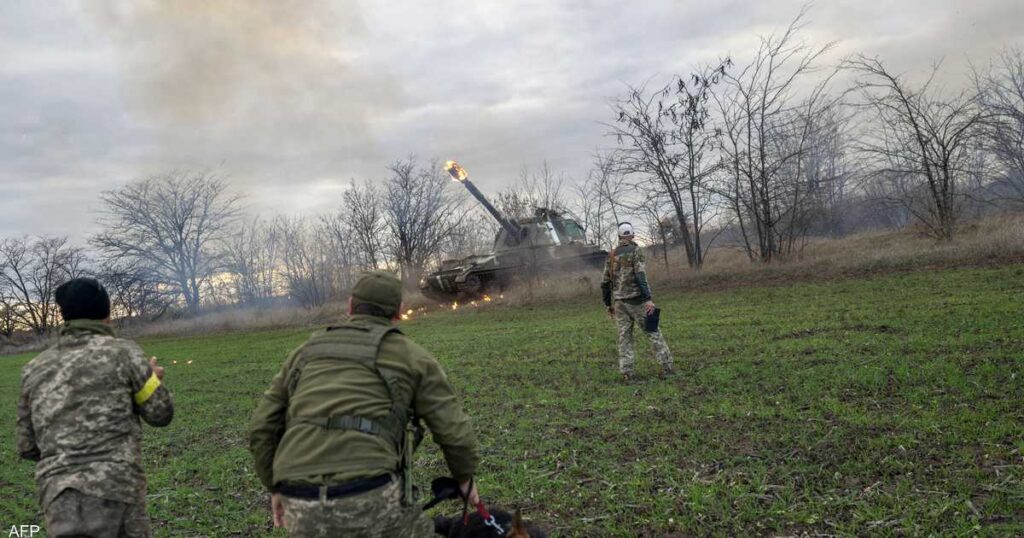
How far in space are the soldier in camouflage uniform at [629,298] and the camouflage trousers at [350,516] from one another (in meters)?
6.29

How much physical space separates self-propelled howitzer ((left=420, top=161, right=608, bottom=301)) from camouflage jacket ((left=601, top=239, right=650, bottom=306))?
52.4 ft

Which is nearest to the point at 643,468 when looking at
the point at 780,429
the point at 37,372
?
the point at 780,429

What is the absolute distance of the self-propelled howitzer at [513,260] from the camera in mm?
25062

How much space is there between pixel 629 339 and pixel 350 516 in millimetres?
6626

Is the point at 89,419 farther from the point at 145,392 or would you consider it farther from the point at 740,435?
the point at 740,435

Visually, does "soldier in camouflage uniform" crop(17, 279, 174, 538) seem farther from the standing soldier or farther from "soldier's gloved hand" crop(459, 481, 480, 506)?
"soldier's gloved hand" crop(459, 481, 480, 506)

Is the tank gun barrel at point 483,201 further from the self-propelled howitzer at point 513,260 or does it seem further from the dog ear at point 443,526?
the dog ear at point 443,526

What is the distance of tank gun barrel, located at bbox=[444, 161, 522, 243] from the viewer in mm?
24703

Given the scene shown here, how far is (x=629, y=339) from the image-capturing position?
8727 millimetres

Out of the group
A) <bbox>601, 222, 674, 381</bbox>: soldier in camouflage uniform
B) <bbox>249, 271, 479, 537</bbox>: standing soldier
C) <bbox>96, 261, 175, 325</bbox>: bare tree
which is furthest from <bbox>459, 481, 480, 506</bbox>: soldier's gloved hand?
<bbox>96, 261, 175, 325</bbox>: bare tree

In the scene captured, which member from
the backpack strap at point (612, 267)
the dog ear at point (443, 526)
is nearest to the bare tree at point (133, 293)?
the backpack strap at point (612, 267)

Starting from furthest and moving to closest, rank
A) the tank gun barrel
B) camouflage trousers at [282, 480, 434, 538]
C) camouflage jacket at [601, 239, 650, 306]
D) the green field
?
1. the tank gun barrel
2. camouflage jacket at [601, 239, 650, 306]
3. the green field
4. camouflage trousers at [282, 480, 434, 538]

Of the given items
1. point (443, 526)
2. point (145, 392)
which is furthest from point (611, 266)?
point (145, 392)

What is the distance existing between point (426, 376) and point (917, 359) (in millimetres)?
7186
